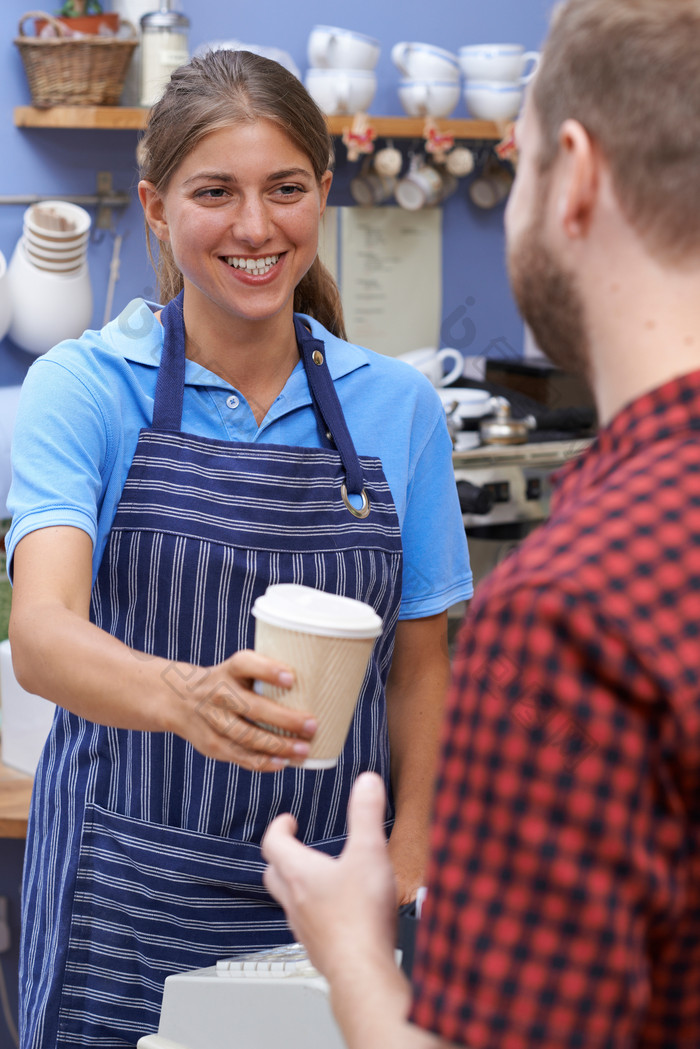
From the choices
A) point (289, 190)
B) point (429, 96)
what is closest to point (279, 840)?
point (289, 190)

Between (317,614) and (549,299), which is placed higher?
(549,299)

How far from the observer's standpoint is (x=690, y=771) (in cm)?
48

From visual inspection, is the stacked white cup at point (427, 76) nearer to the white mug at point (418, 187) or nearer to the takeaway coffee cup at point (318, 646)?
the white mug at point (418, 187)

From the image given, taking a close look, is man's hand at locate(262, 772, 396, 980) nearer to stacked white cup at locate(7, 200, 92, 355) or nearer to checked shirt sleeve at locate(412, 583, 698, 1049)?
checked shirt sleeve at locate(412, 583, 698, 1049)

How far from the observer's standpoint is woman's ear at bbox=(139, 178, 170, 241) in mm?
1294

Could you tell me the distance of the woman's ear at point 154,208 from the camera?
1.29 m

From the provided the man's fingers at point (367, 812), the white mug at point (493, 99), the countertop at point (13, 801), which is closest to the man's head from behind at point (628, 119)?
the man's fingers at point (367, 812)

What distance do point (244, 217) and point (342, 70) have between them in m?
1.80

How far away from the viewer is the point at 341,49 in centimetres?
280

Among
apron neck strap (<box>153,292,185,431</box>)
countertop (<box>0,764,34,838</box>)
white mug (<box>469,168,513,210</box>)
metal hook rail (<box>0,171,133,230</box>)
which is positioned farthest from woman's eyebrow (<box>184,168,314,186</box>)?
white mug (<box>469,168,513,210</box>)

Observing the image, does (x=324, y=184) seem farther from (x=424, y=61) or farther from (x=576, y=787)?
(x=424, y=61)

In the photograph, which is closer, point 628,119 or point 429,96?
point 628,119

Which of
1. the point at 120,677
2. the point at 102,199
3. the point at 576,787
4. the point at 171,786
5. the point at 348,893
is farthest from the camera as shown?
the point at 102,199

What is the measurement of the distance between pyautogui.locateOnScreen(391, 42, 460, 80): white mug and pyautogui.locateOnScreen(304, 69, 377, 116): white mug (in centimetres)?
15
